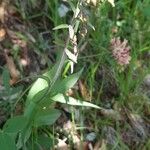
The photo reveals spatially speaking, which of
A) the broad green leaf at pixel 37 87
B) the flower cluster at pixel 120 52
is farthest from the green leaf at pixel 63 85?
the flower cluster at pixel 120 52

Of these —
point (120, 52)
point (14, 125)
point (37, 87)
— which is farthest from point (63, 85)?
point (120, 52)

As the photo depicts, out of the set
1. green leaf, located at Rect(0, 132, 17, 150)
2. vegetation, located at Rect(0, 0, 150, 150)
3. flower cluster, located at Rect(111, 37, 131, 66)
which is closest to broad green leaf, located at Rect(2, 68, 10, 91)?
vegetation, located at Rect(0, 0, 150, 150)

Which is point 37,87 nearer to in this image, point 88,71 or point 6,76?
point 6,76

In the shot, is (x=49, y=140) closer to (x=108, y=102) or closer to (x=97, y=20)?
(x=108, y=102)

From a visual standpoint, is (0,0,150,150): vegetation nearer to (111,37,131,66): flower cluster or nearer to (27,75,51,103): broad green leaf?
(111,37,131,66): flower cluster

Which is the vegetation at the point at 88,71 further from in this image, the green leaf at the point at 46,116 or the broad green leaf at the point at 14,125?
the broad green leaf at the point at 14,125

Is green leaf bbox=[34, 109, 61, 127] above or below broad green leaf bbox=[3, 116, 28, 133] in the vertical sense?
below
